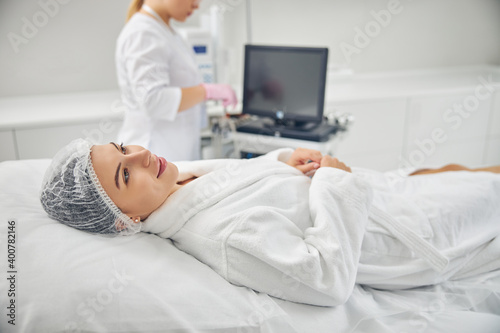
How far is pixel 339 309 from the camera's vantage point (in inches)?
43.1

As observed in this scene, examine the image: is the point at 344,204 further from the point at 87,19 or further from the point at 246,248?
the point at 87,19

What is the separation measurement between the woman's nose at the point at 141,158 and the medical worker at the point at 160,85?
Result: 27.6 inches

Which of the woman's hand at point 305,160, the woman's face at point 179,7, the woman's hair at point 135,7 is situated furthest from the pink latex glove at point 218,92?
the woman's hand at point 305,160

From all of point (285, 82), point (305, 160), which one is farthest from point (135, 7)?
point (305, 160)

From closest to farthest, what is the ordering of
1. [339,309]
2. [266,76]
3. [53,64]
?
1. [339,309]
2. [266,76]
3. [53,64]

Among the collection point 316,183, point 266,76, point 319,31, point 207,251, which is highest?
point 319,31

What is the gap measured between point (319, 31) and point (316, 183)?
6.81 feet

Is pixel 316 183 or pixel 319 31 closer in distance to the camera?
pixel 316 183

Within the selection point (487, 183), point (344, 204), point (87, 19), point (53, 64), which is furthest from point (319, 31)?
point (344, 204)

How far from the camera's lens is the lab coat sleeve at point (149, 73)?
1778 mm

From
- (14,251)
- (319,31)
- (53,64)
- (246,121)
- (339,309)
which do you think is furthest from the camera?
(319,31)

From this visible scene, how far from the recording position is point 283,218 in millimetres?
1158

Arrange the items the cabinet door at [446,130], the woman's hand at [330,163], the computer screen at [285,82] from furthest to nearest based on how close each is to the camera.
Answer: the cabinet door at [446,130]
the computer screen at [285,82]
the woman's hand at [330,163]

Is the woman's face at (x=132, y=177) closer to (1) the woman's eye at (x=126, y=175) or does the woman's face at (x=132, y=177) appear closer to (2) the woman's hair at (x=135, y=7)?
(1) the woman's eye at (x=126, y=175)
